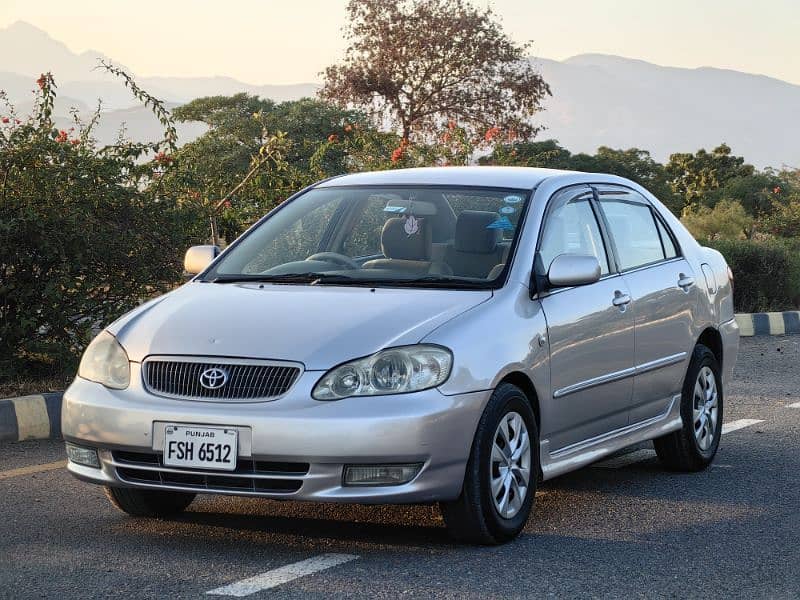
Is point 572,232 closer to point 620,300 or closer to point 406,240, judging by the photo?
point 620,300

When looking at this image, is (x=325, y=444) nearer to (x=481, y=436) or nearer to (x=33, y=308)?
(x=481, y=436)

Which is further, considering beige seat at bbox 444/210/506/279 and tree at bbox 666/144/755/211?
tree at bbox 666/144/755/211

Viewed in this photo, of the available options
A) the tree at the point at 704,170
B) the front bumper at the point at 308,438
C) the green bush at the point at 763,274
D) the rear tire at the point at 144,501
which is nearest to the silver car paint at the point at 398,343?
the front bumper at the point at 308,438

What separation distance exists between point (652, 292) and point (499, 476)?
1.91m

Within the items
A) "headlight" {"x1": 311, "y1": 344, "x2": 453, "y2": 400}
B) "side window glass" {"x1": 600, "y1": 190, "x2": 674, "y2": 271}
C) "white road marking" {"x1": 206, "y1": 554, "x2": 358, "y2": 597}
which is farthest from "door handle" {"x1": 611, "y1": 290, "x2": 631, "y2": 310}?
"white road marking" {"x1": 206, "y1": 554, "x2": 358, "y2": 597}

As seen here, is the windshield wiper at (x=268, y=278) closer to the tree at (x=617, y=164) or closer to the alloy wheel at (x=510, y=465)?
the alloy wheel at (x=510, y=465)

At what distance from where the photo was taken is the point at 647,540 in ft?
19.4

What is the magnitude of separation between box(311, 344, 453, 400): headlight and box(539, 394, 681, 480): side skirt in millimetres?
903

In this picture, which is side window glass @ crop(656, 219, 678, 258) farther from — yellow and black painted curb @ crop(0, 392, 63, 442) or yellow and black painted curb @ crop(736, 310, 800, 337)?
yellow and black painted curb @ crop(736, 310, 800, 337)

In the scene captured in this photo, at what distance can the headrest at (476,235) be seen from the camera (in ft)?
20.8

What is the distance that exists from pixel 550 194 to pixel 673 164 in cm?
3080

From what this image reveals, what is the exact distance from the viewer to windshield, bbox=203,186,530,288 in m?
6.26

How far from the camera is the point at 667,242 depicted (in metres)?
7.88

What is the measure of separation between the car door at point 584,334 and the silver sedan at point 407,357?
0.04 feet
